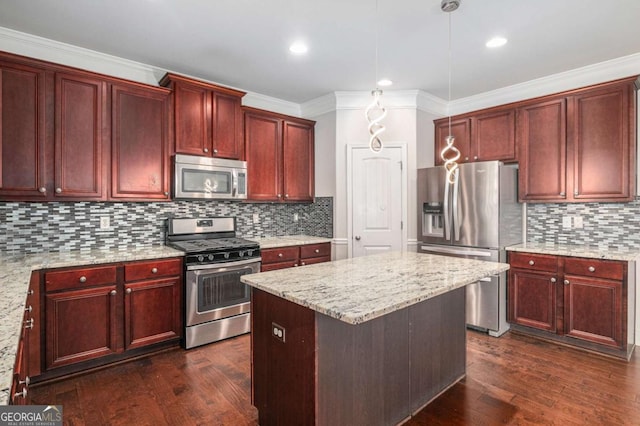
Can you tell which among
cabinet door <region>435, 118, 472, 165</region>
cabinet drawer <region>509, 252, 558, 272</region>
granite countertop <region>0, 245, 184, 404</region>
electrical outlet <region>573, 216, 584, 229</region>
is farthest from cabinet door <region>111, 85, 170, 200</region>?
electrical outlet <region>573, 216, 584, 229</region>

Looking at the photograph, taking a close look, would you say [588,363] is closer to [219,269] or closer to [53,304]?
[219,269]

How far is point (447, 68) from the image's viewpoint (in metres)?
3.54

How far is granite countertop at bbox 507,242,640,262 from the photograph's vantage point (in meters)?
2.97

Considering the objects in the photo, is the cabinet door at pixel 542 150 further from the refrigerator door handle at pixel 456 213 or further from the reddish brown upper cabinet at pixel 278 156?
the reddish brown upper cabinet at pixel 278 156

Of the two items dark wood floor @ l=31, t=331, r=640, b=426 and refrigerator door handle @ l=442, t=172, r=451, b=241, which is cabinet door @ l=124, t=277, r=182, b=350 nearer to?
dark wood floor @ l=31, t=331, r=640, b=426

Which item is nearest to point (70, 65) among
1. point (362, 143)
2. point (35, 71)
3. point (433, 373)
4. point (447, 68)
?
point (35, 71)

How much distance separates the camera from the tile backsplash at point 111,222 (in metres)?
2.87

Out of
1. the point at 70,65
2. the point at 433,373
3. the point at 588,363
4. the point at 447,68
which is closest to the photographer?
the point at 433,373

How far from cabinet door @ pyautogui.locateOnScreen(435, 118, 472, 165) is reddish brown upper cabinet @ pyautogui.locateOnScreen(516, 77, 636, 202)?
0.57 meters

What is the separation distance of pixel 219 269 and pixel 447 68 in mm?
3045

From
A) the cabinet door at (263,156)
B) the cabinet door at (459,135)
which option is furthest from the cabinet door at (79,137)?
the cabinet door at (459,135)

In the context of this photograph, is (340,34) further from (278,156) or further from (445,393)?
(445,393)

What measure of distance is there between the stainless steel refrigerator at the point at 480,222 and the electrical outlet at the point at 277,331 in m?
2.56

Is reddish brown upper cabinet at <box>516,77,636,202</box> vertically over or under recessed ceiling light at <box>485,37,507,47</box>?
under
